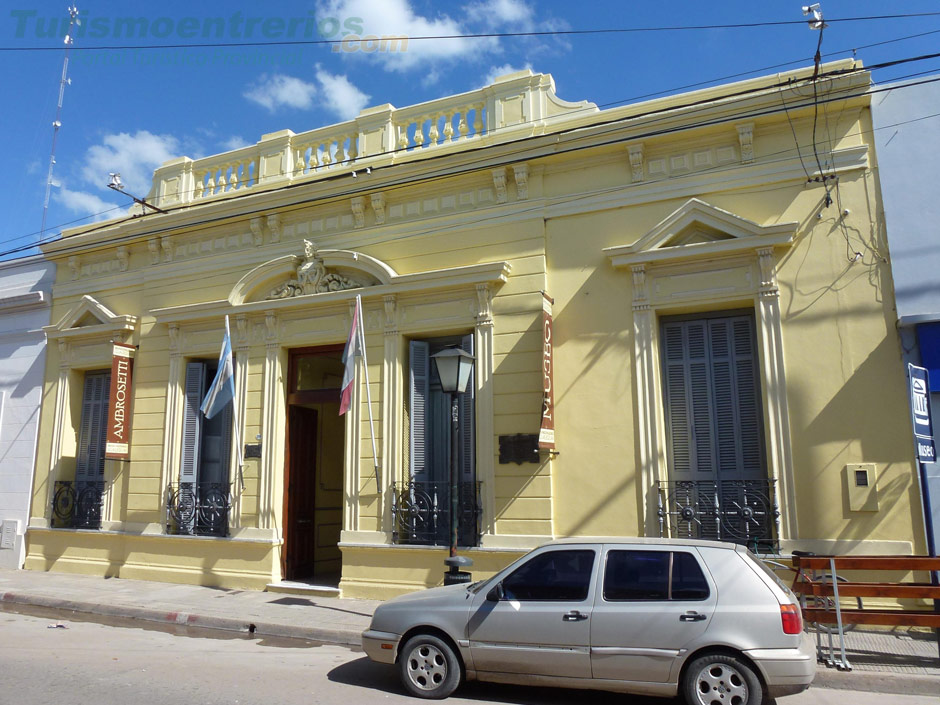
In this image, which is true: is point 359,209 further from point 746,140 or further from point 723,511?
point 723,511

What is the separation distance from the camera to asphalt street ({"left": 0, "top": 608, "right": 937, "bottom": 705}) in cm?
656

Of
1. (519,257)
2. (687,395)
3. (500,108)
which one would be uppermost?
(500,108)

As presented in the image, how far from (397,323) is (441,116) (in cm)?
379

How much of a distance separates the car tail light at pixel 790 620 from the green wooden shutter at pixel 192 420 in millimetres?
10627

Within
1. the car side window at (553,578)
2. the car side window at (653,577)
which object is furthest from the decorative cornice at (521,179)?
the car side window at (653,577)

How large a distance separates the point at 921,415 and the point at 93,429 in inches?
566

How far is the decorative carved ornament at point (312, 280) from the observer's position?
12.7m

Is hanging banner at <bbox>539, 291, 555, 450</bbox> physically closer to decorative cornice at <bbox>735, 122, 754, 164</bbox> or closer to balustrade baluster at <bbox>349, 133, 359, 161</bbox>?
decorative cornice at <bbox>735, 122, 754, 164</bbox>

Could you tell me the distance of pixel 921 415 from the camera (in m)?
8.23

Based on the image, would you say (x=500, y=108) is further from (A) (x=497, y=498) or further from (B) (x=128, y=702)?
(B) (x=128, y=702)

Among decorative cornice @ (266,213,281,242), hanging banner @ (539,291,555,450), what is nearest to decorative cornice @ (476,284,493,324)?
hanging banner @ (539,291,555,450)

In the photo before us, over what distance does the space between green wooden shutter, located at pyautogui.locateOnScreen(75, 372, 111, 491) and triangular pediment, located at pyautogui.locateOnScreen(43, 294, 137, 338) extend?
97cm

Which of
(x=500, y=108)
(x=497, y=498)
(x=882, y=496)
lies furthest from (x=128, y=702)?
(x=500, y=108)

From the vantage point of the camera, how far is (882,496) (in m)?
9.01
